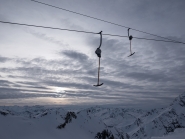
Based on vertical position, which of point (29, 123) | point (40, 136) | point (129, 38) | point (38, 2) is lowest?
point (40, 136)

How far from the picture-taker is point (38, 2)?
11.9m

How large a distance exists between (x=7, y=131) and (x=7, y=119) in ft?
13.6

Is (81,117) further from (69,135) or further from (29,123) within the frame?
(29,123)

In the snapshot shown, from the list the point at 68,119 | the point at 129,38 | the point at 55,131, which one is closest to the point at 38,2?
the point at 129,38

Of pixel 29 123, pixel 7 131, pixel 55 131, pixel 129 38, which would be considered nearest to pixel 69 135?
pixel 55 131

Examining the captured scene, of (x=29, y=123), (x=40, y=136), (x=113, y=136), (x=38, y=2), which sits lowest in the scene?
(x=113, y=136)

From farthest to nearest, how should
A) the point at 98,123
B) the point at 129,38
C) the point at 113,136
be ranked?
the point at 98,123, the point at 113,136, the point at 129,38

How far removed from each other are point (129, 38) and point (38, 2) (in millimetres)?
8227

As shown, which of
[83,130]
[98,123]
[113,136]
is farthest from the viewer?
[98,123]

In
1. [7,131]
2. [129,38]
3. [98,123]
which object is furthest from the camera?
[98,123]

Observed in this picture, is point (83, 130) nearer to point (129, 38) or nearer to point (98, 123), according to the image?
point (98, 123)

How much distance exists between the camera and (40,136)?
119 feet

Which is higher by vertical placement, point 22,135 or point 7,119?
point 7,119

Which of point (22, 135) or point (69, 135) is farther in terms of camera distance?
point (69, 135)
